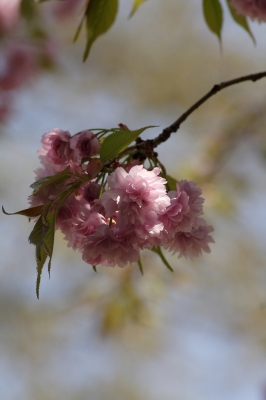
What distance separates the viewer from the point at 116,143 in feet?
2.00

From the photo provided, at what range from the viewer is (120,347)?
3.78 meters

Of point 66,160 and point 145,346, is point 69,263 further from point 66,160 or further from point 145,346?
point 66,160

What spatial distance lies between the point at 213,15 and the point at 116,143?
0.49 m

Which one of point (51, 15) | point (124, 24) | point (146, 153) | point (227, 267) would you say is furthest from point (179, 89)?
point (146, 153)

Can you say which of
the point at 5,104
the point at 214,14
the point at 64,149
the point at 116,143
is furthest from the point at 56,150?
the point at 5,104

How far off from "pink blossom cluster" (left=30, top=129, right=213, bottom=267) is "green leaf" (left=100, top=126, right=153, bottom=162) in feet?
0.09

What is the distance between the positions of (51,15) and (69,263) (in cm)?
180

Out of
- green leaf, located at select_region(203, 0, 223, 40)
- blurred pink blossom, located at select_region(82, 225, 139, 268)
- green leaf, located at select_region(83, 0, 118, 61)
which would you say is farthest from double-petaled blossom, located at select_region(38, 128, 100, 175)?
green leaf, located at select_region(203, 0, 223, 40)

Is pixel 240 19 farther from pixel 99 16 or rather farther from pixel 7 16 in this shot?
pixel 7 16

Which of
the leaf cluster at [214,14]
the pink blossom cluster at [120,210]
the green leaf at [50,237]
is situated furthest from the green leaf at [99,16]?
the green leaf at [50,237]

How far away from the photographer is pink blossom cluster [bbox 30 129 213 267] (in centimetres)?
59

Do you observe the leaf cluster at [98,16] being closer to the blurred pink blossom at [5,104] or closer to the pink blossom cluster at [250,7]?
the pink blossom cluster at [250,7]

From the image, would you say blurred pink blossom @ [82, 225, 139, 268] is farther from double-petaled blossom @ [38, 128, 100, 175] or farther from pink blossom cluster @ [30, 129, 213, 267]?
double-petaled blossom @ [38, 128, 100, 175]

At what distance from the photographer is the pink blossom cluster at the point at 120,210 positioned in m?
0.59
